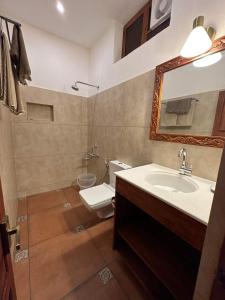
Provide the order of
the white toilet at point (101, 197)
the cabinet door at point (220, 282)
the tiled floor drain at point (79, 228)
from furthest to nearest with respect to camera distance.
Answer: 1. the tiled floor drain at point (79, 228)
2. the white toilet at point (101, 197)
3. the cabinet door at point (220, 282)

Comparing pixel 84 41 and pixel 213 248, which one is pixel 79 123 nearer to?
pixel 84 41

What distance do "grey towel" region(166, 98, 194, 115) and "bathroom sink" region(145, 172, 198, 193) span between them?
58 cm

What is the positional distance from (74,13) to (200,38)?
5.29 feet

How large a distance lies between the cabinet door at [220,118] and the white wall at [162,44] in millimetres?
449

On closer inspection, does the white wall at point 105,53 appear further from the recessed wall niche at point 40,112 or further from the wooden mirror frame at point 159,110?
the wooden mirror frame at point 159,110

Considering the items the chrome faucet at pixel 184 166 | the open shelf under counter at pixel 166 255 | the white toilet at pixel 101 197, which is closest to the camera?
the open shelf under counter at pixel 166 255

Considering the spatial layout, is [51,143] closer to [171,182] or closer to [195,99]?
[171,182]

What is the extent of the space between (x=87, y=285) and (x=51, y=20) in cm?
300

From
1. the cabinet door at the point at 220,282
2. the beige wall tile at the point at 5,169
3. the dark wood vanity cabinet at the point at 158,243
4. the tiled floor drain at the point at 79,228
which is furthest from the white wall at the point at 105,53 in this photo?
the cabinet door at the point at 220,282

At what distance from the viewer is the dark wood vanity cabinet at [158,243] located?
765mm

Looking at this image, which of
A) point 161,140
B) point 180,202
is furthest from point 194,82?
point 180,202

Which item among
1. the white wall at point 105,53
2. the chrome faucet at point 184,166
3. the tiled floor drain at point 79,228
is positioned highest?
the white wall at point 105,53

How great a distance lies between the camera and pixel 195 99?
1135mm

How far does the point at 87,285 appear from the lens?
3.62 feet
